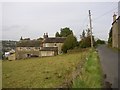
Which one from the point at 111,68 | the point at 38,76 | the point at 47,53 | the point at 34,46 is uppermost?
the point at 34,46

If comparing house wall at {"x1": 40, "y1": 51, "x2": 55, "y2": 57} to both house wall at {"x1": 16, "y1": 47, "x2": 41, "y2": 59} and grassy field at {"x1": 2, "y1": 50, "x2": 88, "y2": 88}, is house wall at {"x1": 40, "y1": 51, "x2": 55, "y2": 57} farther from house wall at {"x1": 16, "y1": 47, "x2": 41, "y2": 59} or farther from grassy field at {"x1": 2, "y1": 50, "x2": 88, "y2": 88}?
grassy field at {"x1": 2, "y1": 50, "x2": 88, "y2": 88}

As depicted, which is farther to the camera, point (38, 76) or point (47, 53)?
point (47, 53)

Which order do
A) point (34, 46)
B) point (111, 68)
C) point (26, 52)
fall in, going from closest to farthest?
point (111, 68)
point (26, 52)
point (34, 46)

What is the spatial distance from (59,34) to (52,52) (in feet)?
114

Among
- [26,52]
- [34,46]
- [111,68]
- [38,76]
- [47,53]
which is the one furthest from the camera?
[34,46]

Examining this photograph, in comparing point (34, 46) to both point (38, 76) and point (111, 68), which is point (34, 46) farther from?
point (111, 68)

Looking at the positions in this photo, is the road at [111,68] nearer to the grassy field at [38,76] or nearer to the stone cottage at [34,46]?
the grassy field at [38,76]

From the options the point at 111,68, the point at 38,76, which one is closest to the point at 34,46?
the point at 38,76

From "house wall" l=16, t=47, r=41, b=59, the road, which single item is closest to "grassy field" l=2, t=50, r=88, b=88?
the road

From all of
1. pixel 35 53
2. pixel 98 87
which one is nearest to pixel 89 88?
pixel 98 87

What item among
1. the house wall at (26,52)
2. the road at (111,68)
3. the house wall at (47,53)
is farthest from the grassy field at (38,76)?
the house wall at (26,52)

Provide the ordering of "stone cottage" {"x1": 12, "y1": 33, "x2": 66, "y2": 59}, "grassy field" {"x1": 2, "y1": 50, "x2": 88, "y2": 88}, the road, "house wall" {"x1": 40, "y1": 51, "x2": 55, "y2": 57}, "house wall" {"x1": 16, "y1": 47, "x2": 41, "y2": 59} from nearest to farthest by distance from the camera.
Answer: the road, "grassy field" {"x1": 2, "y1": 50, "x2": 88, "y2": 88}, "house wall" {"x1": 40, "y1": 51, "x2": 55, "y2": 57}, "house wall" {"x1": 16, "y1": 47, "x2": 41, "y2": 59}, "stone cottage" {"x1": 12, "y1": 33, "x2": 66, "y2": 59}

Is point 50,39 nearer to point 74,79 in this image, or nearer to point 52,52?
point 52,52

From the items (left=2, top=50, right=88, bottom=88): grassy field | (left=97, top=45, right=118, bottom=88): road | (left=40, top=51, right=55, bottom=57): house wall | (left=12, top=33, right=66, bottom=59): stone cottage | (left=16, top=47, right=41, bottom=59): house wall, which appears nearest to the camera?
(left=97, top=45, right=118, bottom=88): road
